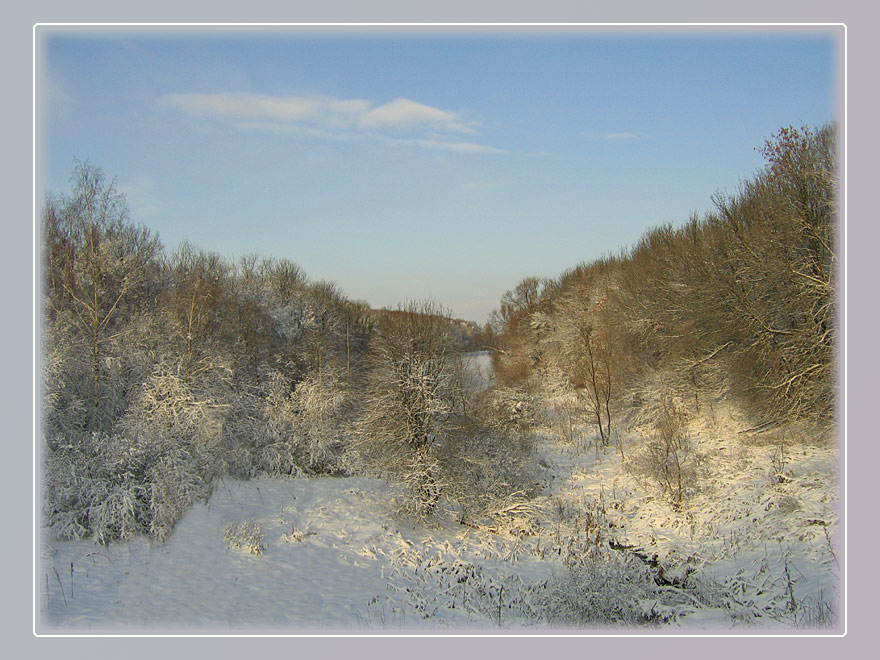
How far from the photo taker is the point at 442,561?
41.6 ft

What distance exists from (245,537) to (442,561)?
4.76m

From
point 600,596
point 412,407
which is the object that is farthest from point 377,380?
point 600,596

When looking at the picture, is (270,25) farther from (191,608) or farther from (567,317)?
(567,317)

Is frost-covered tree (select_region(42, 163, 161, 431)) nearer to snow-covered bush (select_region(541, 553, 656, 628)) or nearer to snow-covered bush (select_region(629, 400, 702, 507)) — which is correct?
snow-covered bush (select_region(541, 553, 656, 628))

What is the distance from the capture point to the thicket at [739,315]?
1368cm

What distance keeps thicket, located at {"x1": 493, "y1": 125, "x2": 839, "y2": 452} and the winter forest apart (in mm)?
116

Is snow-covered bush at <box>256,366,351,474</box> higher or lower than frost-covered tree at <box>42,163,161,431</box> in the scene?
lower

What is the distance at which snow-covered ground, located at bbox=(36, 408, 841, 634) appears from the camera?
8.85 meters

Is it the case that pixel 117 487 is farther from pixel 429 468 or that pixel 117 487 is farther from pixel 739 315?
pixel 739 315

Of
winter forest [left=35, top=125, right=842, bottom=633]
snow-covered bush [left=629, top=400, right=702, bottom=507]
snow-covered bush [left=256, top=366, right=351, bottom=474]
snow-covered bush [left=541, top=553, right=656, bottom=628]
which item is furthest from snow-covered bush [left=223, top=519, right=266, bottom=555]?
snow-covered bush [left=629, top=400, right=702, bottom=507]

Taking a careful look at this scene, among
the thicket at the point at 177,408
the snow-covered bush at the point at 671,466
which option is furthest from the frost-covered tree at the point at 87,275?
the snow-covered bush at the point at 671,466

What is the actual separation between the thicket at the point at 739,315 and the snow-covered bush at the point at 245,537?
11.6 meters

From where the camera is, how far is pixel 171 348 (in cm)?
1878
